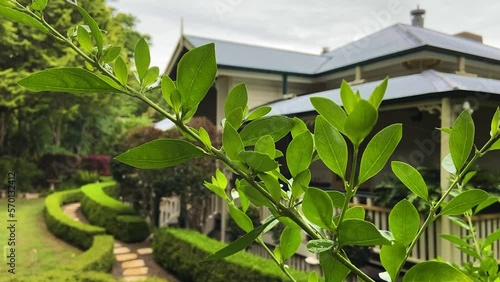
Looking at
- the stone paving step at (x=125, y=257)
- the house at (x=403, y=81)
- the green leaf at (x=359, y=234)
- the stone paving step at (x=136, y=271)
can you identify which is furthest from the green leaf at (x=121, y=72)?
the stone paving step at (x=125, y=257)

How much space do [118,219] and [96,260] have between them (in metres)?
2.50

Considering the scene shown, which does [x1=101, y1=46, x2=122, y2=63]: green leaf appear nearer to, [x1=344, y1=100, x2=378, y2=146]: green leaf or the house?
[x1=344, y1=100, x2=378, y2=146]: green leaf

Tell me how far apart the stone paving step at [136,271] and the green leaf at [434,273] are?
22.1ft

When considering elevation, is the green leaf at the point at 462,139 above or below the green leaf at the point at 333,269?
above

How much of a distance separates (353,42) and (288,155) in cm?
1016

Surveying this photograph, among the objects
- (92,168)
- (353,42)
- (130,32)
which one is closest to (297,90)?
(353,42)

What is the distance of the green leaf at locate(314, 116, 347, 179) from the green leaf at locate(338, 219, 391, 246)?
0.15 ft

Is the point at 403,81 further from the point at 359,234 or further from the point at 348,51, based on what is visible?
the point at 359,234

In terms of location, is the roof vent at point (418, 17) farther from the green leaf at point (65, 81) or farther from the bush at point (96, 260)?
the green leaf at point (65, 81)

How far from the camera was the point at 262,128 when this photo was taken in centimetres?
41

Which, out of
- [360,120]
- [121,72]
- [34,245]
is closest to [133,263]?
[34,245]

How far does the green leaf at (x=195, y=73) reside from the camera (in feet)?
1.12

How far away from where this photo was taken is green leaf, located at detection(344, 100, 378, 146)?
0.94ft

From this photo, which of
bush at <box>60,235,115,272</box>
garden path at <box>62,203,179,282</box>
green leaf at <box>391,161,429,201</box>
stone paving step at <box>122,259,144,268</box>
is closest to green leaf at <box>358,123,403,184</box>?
green leaf at <box>391,161,429,201</box>
